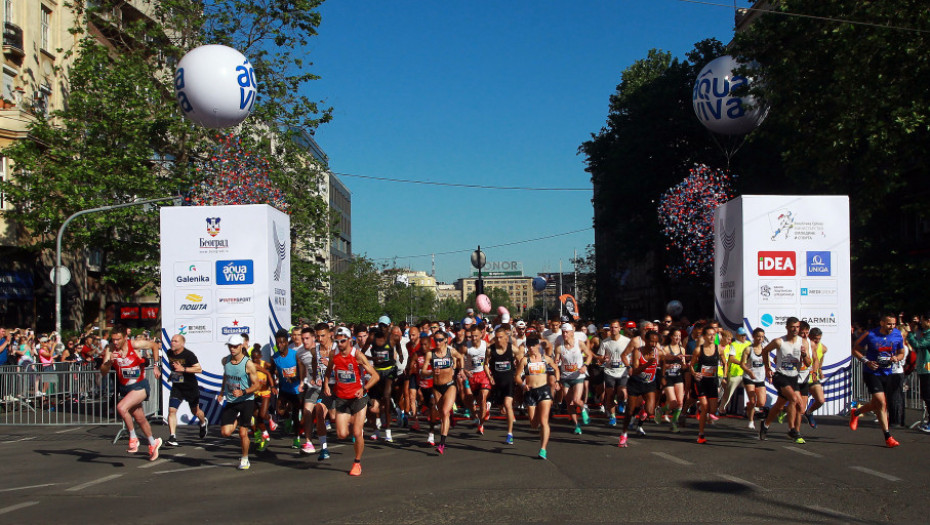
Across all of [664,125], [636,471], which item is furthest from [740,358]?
[664,125]

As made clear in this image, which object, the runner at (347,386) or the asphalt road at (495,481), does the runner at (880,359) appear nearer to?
Answer: the asphalt road at (495,481)

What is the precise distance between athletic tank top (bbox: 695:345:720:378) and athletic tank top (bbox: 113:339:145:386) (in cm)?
833

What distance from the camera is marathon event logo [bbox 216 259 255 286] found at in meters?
15.1

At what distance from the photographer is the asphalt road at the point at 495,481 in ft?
26.1

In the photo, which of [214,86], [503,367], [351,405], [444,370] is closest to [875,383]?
[503,367]

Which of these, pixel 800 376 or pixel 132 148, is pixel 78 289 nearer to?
pixel 132 148

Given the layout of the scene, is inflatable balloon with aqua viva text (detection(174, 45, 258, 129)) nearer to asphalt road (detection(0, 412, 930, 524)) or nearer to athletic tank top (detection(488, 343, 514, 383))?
asphalt road (detection(0, 412, 930, 524))

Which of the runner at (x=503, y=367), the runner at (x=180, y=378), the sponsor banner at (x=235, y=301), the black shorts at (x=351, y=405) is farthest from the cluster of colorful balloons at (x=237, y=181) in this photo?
the black shorts at (x=351, y=405)

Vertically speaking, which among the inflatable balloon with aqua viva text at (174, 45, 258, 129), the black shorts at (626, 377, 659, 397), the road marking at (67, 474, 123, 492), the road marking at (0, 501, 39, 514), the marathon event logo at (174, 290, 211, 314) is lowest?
the road marking at (67, 474, 123, 492)

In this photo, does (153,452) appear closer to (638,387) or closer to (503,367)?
(503,367)

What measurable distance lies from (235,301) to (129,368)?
316 cm

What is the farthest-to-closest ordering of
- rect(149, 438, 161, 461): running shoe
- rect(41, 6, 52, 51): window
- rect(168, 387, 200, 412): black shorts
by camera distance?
rect(41, 6, 52, 51): window < rect(168, 387, 200, 412): black shorts < rect(149, 438, 161, 461): running shoe

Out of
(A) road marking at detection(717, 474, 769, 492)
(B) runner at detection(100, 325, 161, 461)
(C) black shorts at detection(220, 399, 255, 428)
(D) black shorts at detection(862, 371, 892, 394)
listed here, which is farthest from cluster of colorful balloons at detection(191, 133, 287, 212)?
(A) road marking at detection(717, 474, 769, 492)

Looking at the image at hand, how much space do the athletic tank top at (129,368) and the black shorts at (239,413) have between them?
1725 millimetres
